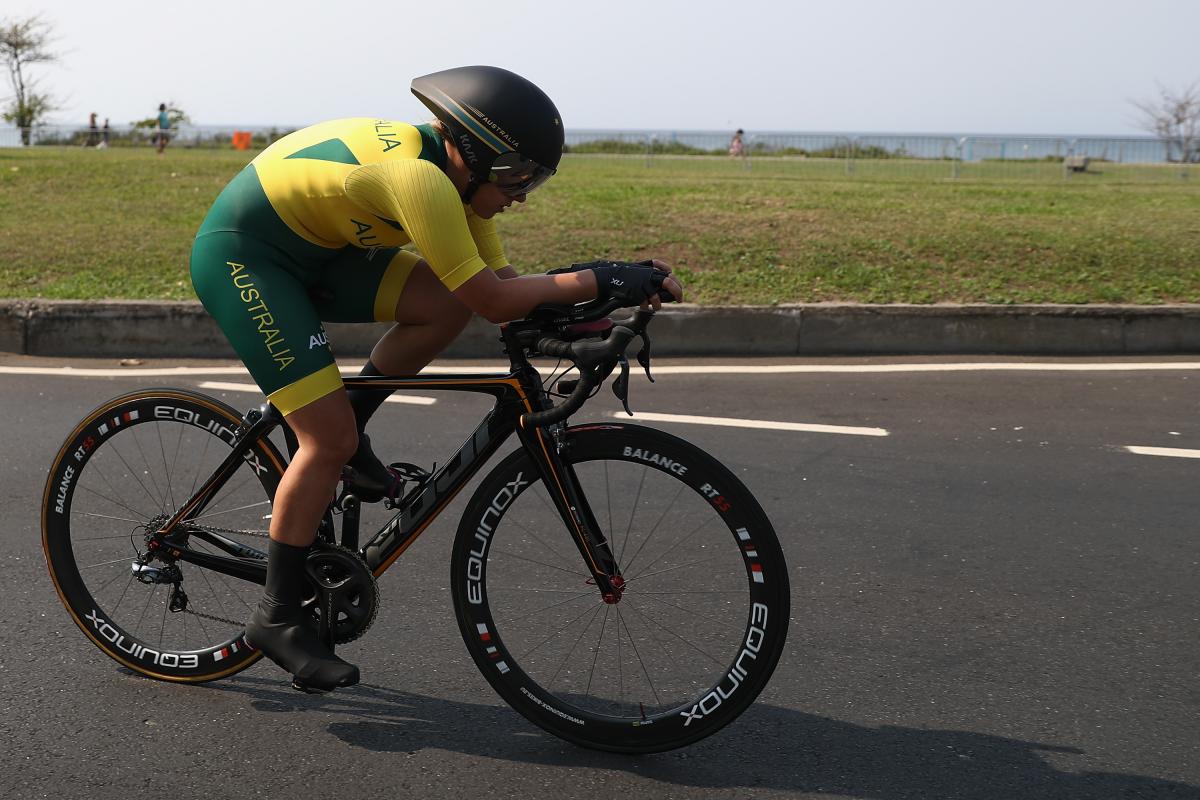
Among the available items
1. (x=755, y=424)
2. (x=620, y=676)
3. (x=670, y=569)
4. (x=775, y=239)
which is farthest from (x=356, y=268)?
(x=775, y=239)

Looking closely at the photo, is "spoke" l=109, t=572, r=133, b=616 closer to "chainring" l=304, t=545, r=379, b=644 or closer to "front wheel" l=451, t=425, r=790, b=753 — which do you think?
"chainring" l=304, t=545, r=379, b=644

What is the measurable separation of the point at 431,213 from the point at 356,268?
0.61 meters

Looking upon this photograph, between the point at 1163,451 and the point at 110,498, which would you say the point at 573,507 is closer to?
the point at 110,498

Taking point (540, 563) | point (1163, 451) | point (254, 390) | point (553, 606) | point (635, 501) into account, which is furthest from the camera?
point (254, 390)

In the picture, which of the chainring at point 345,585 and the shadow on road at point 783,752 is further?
the chainring at point 345,585

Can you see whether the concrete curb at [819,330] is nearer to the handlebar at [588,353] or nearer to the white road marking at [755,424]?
the white road marking at [755,424]

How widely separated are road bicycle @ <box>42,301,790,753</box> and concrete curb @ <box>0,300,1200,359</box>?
4666 millimetres

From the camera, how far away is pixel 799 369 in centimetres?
823

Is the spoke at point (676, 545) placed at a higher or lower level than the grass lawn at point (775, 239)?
lower

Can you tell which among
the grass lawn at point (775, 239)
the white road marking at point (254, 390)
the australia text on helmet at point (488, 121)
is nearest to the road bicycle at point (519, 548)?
the australia text on helmet at point (488, 121)

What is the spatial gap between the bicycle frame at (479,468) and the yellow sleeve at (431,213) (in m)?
0.31

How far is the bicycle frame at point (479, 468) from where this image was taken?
340 centimetres

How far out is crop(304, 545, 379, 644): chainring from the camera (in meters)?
3.53

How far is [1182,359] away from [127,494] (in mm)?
6839
